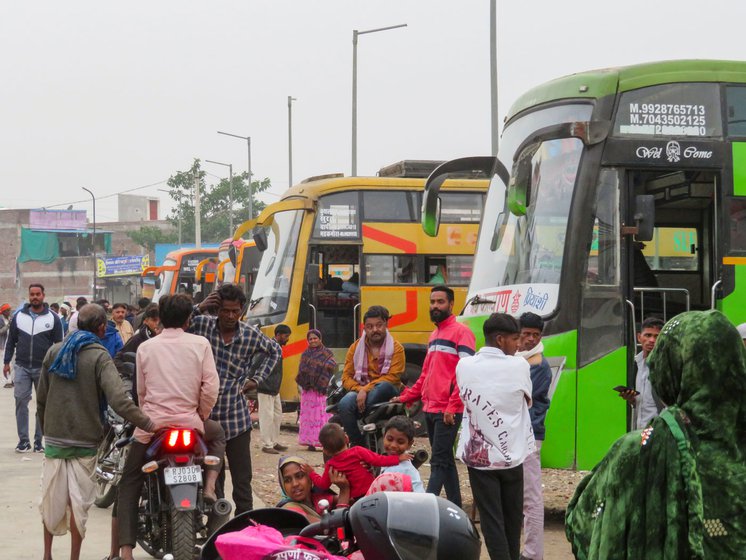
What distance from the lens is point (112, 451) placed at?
8.60 meters

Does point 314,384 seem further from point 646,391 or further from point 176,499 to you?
point 176,499

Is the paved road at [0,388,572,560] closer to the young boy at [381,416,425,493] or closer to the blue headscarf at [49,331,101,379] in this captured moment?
the young boy at [381,416,425,493]

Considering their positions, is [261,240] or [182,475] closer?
[182,475]

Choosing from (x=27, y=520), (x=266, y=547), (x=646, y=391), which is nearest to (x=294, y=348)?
(x=27, y=520)

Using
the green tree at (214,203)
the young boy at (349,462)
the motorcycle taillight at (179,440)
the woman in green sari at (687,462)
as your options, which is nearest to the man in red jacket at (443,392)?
the young boy at (349,462)

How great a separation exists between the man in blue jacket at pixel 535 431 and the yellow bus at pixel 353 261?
8655mm

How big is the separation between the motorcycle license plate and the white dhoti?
734 mm

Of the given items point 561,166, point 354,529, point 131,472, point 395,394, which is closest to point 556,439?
point 395,394

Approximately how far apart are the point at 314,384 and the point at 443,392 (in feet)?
19.2

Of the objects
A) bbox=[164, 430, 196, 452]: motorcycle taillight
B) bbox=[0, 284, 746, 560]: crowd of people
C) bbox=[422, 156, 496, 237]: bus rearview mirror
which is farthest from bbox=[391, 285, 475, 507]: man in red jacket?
bbox=[422, 156, 496, 237]: bus rearview mirror

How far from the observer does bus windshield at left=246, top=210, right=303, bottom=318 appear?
17.5 meters

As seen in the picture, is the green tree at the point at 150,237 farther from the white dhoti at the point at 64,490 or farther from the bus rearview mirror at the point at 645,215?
the white dhoti at the point at 64,490

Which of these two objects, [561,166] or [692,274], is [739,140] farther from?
[692,274]

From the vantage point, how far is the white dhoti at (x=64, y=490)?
7.74 meters
